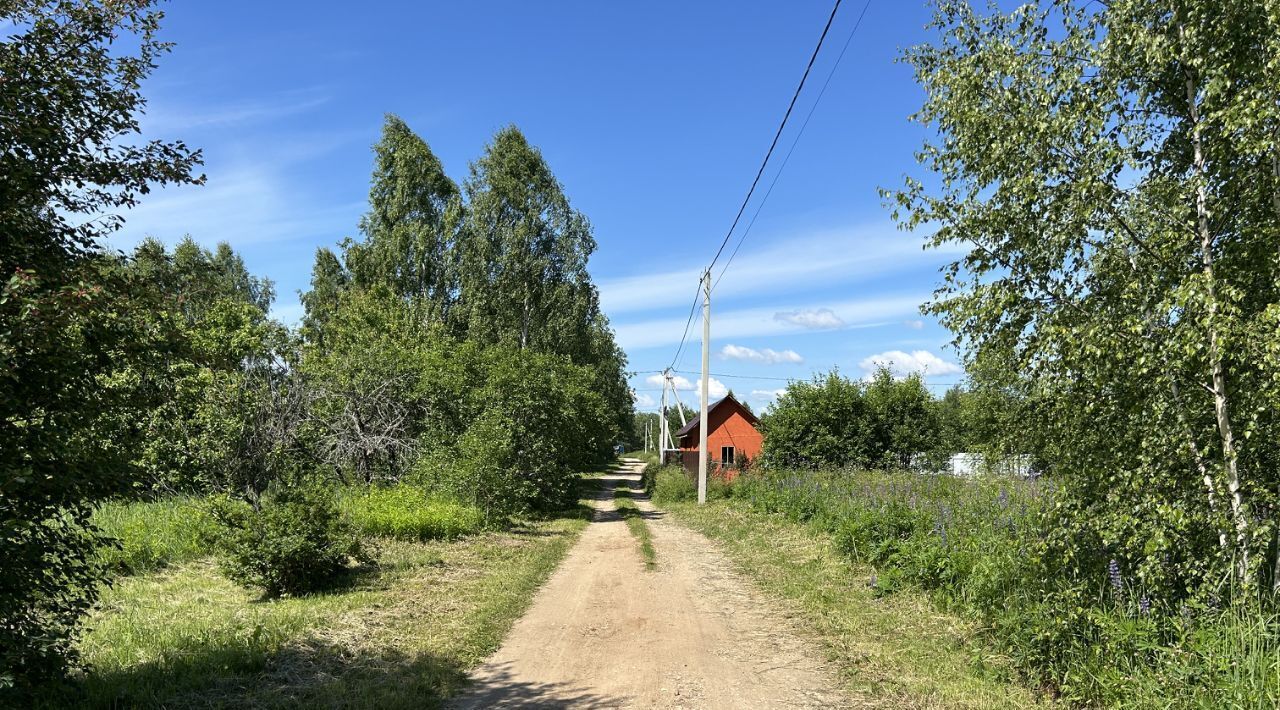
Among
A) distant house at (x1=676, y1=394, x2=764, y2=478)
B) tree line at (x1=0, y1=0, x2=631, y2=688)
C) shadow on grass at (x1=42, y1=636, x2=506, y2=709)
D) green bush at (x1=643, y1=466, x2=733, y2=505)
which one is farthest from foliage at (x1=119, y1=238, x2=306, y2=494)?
distant house at (x1=676, y1=394, x2=764, y2=478)

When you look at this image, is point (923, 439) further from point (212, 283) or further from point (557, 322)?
point (212, 283)

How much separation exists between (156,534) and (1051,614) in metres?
12.0

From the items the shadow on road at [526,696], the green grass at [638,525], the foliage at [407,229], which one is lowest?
the green grass at [638,525]

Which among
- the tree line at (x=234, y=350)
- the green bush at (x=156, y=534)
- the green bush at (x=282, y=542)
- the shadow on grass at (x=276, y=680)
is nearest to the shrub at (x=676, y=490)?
the tree line at (x=234, y=350)

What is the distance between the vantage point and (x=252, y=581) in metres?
8.81

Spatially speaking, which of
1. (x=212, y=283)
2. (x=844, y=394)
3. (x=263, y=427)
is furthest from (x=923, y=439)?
(x=212, y=283)

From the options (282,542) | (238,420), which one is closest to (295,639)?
(282,542)

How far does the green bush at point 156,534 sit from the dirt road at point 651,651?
16.2 feet

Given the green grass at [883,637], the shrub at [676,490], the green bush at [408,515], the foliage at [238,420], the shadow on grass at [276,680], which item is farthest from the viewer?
the shrub at [676,490]

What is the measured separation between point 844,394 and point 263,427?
17609 millimetres

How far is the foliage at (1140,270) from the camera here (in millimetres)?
4145

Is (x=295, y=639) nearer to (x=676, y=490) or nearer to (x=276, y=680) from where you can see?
(x=276, y=680)

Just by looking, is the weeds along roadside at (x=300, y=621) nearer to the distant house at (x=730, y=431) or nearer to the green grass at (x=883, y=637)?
the green grass at (x=883, y=637)

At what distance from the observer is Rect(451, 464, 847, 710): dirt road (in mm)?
5652
